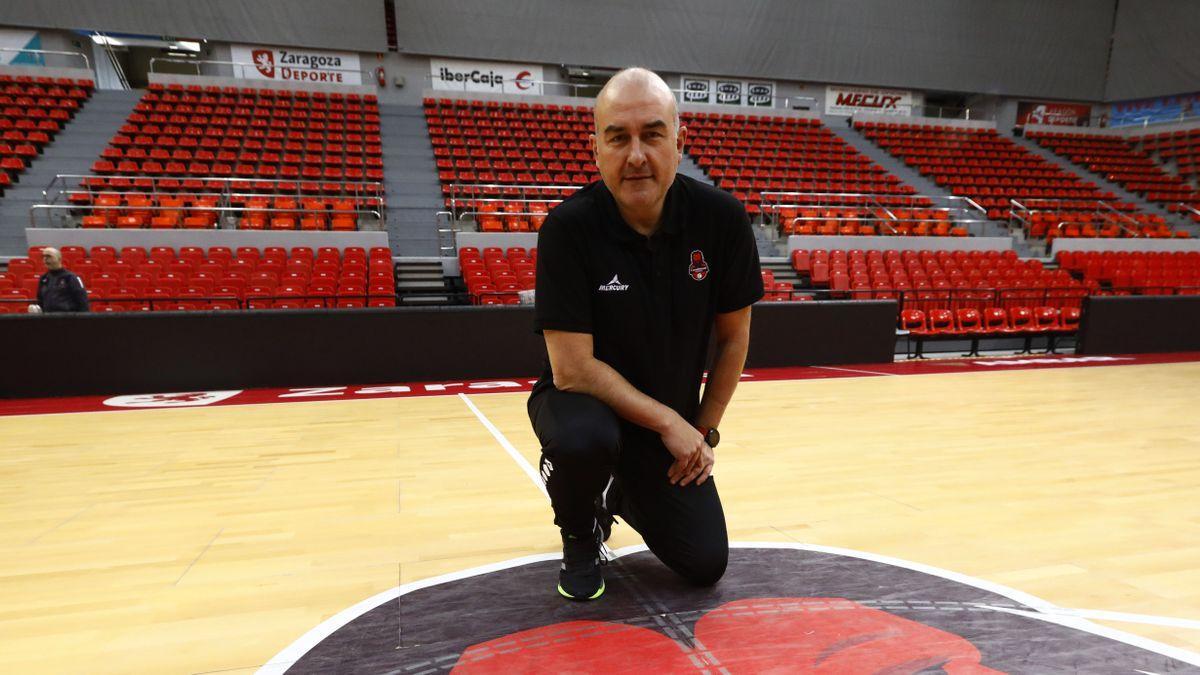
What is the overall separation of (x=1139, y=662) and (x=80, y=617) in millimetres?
2888

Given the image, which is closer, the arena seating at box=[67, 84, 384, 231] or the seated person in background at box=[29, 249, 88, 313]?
the seated person in background at box=[29, 249, 88, 313]

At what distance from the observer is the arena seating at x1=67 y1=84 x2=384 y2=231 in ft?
33.6

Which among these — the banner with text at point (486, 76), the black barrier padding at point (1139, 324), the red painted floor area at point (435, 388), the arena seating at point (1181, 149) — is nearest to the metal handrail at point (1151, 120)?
the arena seating at point (1181, 149)

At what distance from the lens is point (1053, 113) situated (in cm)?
2122

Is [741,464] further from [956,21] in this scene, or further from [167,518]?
[956,21]

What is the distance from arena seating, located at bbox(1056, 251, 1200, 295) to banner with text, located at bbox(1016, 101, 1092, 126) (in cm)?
1016

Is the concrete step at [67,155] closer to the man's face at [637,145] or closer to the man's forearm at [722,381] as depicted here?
the man's face at [637,145]

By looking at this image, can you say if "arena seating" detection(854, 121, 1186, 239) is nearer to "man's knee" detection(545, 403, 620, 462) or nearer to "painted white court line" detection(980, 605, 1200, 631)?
"painted white court line" detection(980, 605, 1200, 631)

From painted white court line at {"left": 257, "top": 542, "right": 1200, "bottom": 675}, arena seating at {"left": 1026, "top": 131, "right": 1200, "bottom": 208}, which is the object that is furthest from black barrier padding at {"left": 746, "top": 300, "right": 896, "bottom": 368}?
arena seating at {"left": 1026, "top": 131, "right": 1200, "bottom": 208}

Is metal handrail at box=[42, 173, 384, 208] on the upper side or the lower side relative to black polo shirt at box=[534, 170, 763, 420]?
upper

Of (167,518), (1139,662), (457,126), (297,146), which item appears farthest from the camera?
(457,126)

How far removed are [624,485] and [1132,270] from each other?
553 inches

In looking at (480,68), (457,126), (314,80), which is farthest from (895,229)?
(314,80)

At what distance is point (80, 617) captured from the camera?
1806 mm
